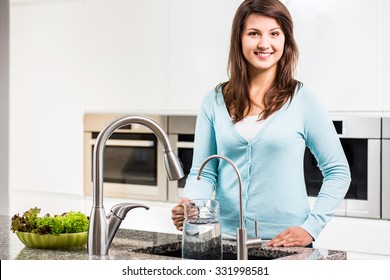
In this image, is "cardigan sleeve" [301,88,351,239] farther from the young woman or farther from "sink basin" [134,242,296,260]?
"sink basin" [134,242,296,260]

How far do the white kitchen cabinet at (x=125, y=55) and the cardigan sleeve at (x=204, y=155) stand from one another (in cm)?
134

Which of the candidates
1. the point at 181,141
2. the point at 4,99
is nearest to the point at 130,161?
the point at 181,141

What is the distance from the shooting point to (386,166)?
10.4ft

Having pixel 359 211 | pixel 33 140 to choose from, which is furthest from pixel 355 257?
pixel 33 140

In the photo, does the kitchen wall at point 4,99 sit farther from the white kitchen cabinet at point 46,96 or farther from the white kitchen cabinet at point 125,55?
the white kitchen cabinet at point 125,55

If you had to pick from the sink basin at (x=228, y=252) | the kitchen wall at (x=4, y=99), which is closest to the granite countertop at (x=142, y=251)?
the sink basin at (x=228, y=252)

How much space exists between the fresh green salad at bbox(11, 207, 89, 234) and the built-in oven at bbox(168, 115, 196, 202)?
1749 millimetres

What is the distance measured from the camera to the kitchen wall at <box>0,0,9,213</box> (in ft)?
14.3

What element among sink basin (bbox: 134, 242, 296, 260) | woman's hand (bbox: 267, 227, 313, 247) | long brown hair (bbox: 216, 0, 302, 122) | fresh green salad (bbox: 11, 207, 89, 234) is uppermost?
long brown hair (bbox: 216, 0, 302, 122)

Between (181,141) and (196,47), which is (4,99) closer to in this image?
(181,141)

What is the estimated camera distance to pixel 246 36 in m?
2.36

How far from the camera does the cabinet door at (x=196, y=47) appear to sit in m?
3.51

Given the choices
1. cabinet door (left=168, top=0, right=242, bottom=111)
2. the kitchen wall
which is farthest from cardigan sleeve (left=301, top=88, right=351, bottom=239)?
the kitchen wall

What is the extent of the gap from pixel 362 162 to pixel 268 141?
115 centimetres
